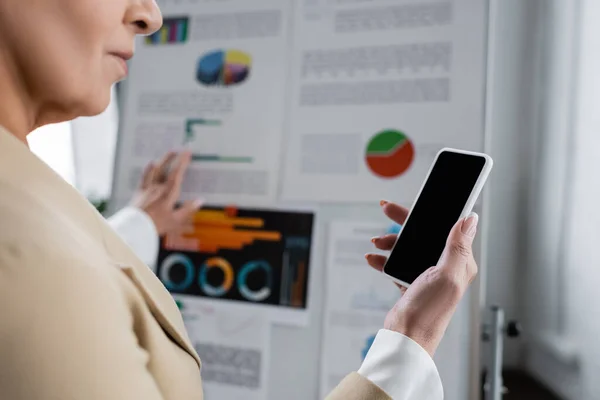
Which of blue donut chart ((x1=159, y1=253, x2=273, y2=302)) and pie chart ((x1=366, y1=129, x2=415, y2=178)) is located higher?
pie chart ((x1=366, y1=129, x2=415, y2=178))

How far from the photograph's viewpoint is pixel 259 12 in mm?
1033

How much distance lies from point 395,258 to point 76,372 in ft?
1.46

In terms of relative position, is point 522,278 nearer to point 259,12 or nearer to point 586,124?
point 586,124

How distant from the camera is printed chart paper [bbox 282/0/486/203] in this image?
87 centimetres

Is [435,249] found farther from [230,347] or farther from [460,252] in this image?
[230,347]

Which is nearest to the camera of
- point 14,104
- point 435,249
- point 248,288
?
point 14,104

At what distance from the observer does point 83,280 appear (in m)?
0.34

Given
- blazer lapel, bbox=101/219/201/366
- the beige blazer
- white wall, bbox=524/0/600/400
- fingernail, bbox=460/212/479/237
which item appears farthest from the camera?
white wall, bbox=524/0/600/400

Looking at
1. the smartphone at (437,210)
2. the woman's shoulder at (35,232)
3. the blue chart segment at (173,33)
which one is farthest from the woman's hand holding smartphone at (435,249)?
the blue chart segment at (173,33)

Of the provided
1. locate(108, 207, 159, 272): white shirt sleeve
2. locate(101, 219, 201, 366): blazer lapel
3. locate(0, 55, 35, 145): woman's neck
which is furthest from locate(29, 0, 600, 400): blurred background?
locate(0, 55, 35, 145): woman's neck

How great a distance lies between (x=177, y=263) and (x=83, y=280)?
73cm

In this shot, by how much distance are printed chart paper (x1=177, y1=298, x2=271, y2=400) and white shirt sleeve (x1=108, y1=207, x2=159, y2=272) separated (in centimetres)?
14

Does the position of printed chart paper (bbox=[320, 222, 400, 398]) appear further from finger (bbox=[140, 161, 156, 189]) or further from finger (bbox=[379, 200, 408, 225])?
finger (bbox=[140, 161, 156, 189])

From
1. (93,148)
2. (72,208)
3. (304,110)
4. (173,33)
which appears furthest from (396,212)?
(93,148)
